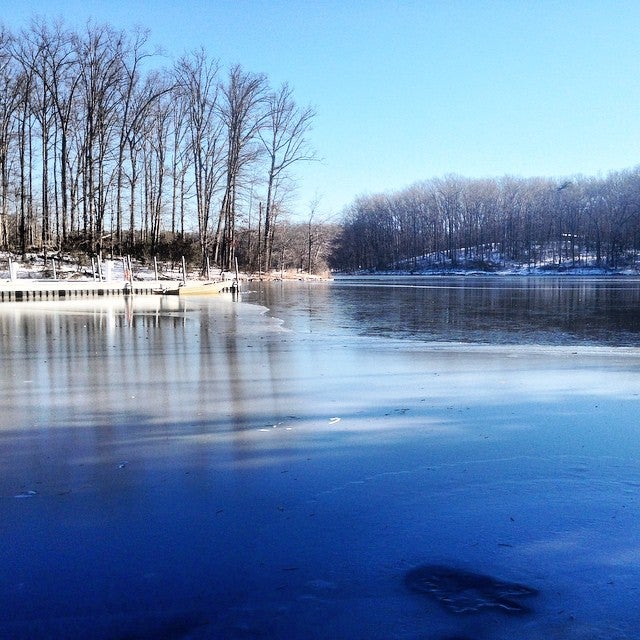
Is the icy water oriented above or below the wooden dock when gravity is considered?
below

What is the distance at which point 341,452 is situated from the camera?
367 centimetres

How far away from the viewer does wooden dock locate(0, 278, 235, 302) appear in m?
20.4

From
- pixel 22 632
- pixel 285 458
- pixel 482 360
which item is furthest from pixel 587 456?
pixel 482 360

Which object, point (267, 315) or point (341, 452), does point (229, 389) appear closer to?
point (341, 452)

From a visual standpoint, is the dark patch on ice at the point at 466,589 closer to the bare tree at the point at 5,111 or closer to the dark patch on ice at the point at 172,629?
the dark patch on ice at the point at 172,629

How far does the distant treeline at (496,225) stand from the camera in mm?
93750

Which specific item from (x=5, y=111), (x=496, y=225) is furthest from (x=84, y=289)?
(x=496, y=225)

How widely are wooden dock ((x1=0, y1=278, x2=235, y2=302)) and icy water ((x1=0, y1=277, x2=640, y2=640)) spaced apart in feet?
51.4

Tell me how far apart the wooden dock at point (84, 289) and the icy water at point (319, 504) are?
1567 cm

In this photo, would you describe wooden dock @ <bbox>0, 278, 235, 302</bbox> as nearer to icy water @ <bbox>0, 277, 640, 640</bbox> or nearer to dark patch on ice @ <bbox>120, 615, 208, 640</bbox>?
icy water @ <bbox>0, 277, 640, 640</bbox>

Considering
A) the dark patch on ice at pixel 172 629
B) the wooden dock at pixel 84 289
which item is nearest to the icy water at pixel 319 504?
the dark patch on ice at pixel 172 629

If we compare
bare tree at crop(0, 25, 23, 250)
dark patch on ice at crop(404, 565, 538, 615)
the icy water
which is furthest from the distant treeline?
dark patch on ice at crop(404, 565, 538, 615)

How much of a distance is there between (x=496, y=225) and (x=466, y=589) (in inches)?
4203

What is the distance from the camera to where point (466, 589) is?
2.13 m
